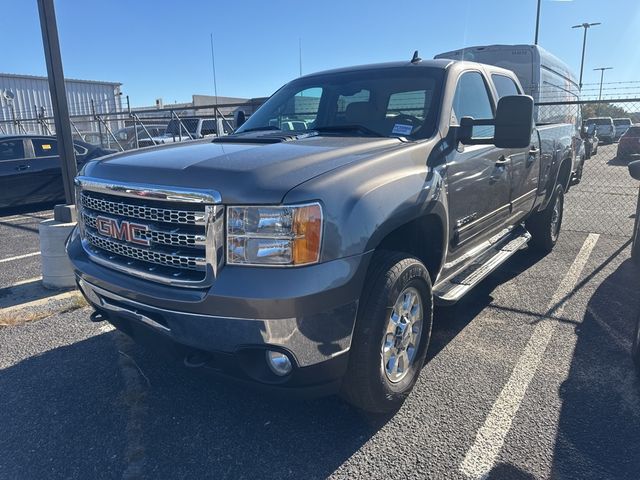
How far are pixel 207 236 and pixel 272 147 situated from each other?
0.82m

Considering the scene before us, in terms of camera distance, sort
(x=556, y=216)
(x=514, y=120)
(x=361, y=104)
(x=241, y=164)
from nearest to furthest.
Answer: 1. (x=241, y=164)
2. (x=514, y=120)
3. (x=361, y=104)
4. (x=556, y=216)

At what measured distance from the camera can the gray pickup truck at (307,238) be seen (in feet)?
7.29

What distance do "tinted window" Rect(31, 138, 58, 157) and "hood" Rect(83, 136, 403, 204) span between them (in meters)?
7.40

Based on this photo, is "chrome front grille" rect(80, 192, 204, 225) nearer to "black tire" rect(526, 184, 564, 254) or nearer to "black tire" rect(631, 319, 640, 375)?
"black tire" rect(631, 319, 640, 375)

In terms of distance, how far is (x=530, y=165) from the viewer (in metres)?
4.82

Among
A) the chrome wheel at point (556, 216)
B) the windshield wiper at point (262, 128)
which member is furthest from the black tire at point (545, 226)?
the windshield wiper at point (262, 128)

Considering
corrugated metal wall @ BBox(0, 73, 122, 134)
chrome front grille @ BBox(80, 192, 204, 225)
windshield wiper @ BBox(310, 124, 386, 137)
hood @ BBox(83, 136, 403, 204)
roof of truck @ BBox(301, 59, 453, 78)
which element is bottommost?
chrome front grille @ BBox(80, 192, 204, 225)

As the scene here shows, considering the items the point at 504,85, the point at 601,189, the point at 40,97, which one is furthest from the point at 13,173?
the point at 40,97

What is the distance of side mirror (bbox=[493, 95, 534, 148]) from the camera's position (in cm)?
302

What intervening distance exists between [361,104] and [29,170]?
770cm

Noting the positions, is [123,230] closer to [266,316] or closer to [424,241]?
[266,316]

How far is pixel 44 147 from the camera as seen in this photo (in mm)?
9414

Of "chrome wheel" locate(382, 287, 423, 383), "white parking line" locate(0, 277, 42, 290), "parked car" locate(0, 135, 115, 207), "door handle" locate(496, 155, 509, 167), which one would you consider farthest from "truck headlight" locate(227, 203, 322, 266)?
"parked car" locate(0, 135, 115, 207)

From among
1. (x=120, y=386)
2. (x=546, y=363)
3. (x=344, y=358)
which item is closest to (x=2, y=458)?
(x=120, y=386)
